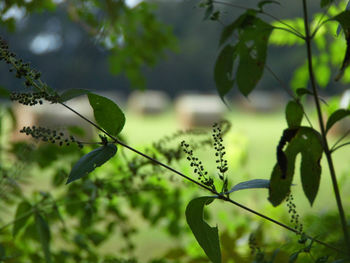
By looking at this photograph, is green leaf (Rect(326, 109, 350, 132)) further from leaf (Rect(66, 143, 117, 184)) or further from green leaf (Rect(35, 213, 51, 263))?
green leaf (Rect(35, 213, 51, 263))

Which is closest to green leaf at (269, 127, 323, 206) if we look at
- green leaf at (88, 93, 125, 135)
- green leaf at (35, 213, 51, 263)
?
green leaf at (88, 93, 125, 135)

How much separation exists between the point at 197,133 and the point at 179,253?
265mm

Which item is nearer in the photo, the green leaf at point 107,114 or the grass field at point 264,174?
the green leaf at point 107,114

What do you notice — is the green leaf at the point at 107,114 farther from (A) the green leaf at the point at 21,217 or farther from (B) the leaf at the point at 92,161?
(A) the green leaf at the point at 21,217

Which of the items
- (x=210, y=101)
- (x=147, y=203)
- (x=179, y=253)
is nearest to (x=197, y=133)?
(x=179, y=253)

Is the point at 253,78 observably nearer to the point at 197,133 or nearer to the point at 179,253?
the point at 197,133

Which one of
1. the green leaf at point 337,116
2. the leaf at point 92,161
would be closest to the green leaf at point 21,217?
the leaf at point 92,161

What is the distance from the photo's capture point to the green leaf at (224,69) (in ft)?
1.49

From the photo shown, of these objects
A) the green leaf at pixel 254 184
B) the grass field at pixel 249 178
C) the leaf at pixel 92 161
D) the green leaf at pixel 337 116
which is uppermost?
the grass field at pixel 249 178

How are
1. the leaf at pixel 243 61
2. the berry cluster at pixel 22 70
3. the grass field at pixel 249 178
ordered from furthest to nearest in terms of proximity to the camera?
the grass field at pixel 249 178 < the leaf at pixel 243 61 < the berry cluster at pixel 22 70

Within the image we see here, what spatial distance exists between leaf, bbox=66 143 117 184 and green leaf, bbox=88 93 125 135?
2cm

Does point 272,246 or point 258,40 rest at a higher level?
point 258,40

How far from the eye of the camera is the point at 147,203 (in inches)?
35.2

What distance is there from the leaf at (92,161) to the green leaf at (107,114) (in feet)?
0.05
